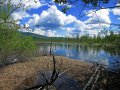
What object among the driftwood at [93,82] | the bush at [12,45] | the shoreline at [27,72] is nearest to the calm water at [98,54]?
the driftwood at [93,82]

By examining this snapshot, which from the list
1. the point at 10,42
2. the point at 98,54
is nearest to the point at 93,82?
the point at 10,42

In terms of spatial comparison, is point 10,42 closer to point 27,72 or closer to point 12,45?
point 12,45

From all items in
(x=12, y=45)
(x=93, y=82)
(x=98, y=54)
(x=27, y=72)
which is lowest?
(x=98, y=54)

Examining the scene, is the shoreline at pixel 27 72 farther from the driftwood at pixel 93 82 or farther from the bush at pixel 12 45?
the driftwood at pixel 93 82

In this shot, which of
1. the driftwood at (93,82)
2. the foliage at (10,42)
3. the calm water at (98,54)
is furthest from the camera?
the foliage at (10,42)

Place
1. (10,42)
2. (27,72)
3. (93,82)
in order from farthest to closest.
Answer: (10,42) < (27,72) < (93,82)

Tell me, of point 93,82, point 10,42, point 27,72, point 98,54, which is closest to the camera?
point 93,82

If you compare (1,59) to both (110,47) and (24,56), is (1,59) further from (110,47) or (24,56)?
(110,47)

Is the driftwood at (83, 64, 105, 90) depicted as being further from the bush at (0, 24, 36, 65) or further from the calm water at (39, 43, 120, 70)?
the bush at (0, 24, 36, 65)

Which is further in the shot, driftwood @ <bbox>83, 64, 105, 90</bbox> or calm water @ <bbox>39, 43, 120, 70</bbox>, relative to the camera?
calm water @ <bbox>39, 43, 120, 70</bbox>

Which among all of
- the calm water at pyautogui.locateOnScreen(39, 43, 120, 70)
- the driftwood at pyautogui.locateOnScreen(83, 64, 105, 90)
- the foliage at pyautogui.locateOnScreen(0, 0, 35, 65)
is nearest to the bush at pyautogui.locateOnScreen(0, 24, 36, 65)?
the foliage at pyautogui.locateOnScreen(0, 0, 35, 65)

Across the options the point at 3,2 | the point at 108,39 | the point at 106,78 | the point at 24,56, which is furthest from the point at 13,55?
the point at 106,78

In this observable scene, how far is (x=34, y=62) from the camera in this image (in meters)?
28.6

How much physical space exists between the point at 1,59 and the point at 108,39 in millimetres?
20858
